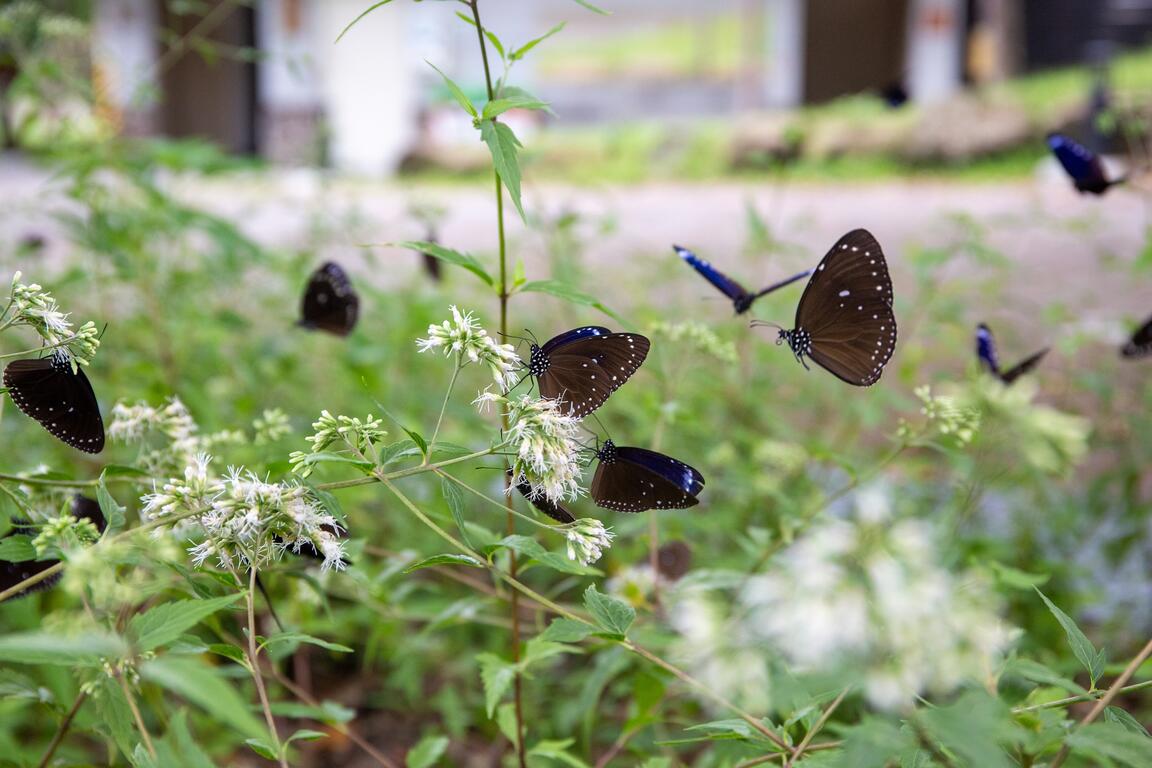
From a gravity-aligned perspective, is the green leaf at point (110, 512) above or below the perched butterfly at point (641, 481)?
above

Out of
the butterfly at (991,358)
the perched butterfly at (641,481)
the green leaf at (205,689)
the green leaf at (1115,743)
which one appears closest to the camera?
the green leaf at (205,689)

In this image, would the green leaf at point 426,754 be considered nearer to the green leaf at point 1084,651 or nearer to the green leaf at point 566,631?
the green leaf at point 566,631

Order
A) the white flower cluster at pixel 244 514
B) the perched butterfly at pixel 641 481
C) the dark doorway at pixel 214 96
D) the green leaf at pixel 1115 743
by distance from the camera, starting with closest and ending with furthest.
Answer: the green leaf at pixel 1115 743, the white flower cluster at pixel 244 514, the perched butterfly at pixel 641 481, the dark doorway at pixel 214 96

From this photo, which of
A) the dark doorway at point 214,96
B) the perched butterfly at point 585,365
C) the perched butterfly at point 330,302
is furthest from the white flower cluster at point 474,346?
the dark doorway at point 214,96

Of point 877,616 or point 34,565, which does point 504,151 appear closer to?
point 877,616

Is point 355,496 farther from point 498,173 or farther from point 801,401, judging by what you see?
point 801,401

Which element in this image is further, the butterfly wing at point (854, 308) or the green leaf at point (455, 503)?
the butterfly wing at point (854, 308)

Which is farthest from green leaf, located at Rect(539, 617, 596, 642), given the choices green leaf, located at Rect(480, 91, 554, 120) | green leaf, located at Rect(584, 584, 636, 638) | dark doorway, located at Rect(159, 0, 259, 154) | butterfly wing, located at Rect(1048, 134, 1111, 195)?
dark doorway, located at Rect(159, 0, 259, 154)

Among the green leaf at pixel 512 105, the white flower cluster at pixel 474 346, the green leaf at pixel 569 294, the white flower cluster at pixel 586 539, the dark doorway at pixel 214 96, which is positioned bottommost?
the dark doorway at pixel 214 96
